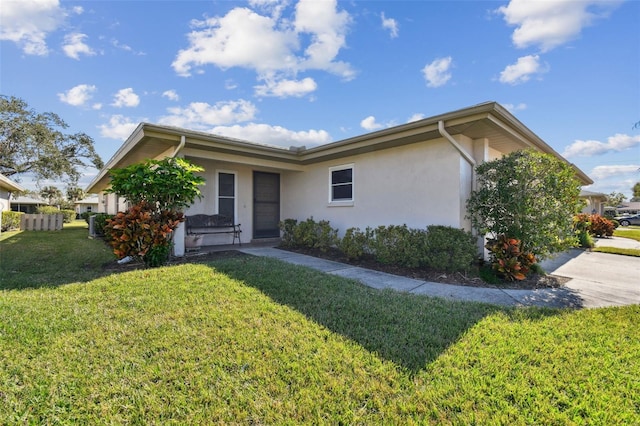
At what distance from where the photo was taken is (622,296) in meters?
4.49

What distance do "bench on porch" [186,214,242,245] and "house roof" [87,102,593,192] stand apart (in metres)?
1.99

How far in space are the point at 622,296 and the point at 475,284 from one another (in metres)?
2.02

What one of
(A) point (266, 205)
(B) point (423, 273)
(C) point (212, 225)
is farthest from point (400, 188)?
(C) point (212, 225)

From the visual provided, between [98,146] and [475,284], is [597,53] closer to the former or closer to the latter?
[475,284]

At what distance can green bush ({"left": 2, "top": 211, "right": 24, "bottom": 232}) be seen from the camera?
15312 millimetres

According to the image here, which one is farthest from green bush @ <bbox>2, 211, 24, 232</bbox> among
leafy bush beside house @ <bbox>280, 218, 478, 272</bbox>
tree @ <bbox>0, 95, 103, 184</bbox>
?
leafy bush beside house @ <bbox>280, 218, 478, 272</bbox>

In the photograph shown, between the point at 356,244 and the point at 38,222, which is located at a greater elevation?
the point at 38,222

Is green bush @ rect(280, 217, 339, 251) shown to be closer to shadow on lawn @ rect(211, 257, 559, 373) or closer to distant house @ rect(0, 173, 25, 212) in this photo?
shadow on lawn @ rect(211, 257, 559, 373)

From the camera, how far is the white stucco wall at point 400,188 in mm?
6320

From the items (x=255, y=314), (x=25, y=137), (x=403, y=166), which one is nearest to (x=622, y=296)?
(x=403, y=166)

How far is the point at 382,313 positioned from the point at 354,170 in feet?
17.8

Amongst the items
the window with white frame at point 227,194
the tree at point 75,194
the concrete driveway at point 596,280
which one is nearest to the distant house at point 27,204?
the tree at point 75,194

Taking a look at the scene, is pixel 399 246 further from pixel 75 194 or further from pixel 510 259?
pixel 75 194

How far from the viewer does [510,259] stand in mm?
5352
